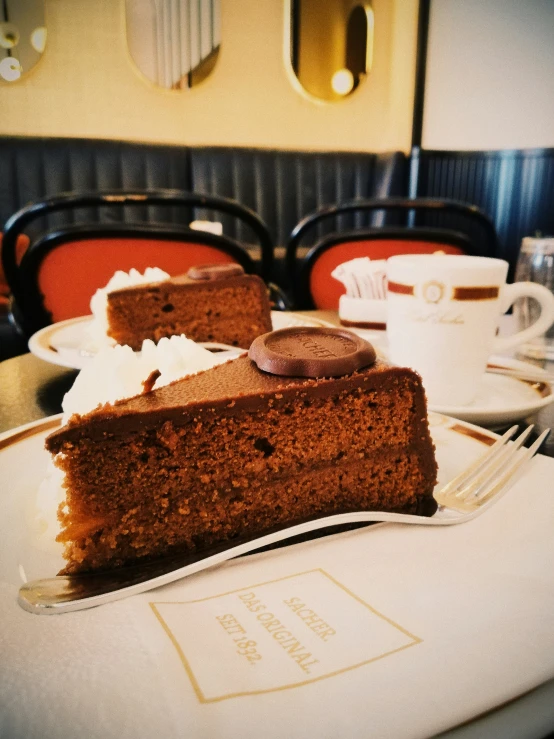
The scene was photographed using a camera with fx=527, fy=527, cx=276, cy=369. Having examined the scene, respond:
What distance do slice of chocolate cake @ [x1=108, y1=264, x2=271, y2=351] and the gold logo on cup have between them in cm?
69

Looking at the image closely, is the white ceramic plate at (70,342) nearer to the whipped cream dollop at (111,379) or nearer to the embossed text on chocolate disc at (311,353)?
the whipped cream dollop at (111,379)

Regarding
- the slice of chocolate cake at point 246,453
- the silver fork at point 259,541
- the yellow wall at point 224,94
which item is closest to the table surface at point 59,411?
the silver fork at point 259,541

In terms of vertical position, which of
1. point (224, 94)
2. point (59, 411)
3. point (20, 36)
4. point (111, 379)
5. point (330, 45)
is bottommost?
point (59, 411)

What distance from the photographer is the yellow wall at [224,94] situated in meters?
4.91

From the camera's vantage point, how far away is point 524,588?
0.47 m

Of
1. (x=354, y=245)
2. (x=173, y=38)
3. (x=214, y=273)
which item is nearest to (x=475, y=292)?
(x=214, y=273)

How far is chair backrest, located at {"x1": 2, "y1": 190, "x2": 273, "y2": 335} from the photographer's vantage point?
1.69 m

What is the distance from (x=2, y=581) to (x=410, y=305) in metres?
0.77

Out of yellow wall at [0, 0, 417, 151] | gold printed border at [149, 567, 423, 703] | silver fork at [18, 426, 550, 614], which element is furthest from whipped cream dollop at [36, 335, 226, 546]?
yellow wall at [0, 0, 417, 151]

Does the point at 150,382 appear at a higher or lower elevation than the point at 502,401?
higher

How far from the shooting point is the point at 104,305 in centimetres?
151

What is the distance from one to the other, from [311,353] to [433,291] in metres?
0.35

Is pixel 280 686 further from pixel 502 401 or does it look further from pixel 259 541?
pixel 502 401

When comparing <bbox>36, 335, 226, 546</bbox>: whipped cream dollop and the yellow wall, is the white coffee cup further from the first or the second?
the yellow wall
